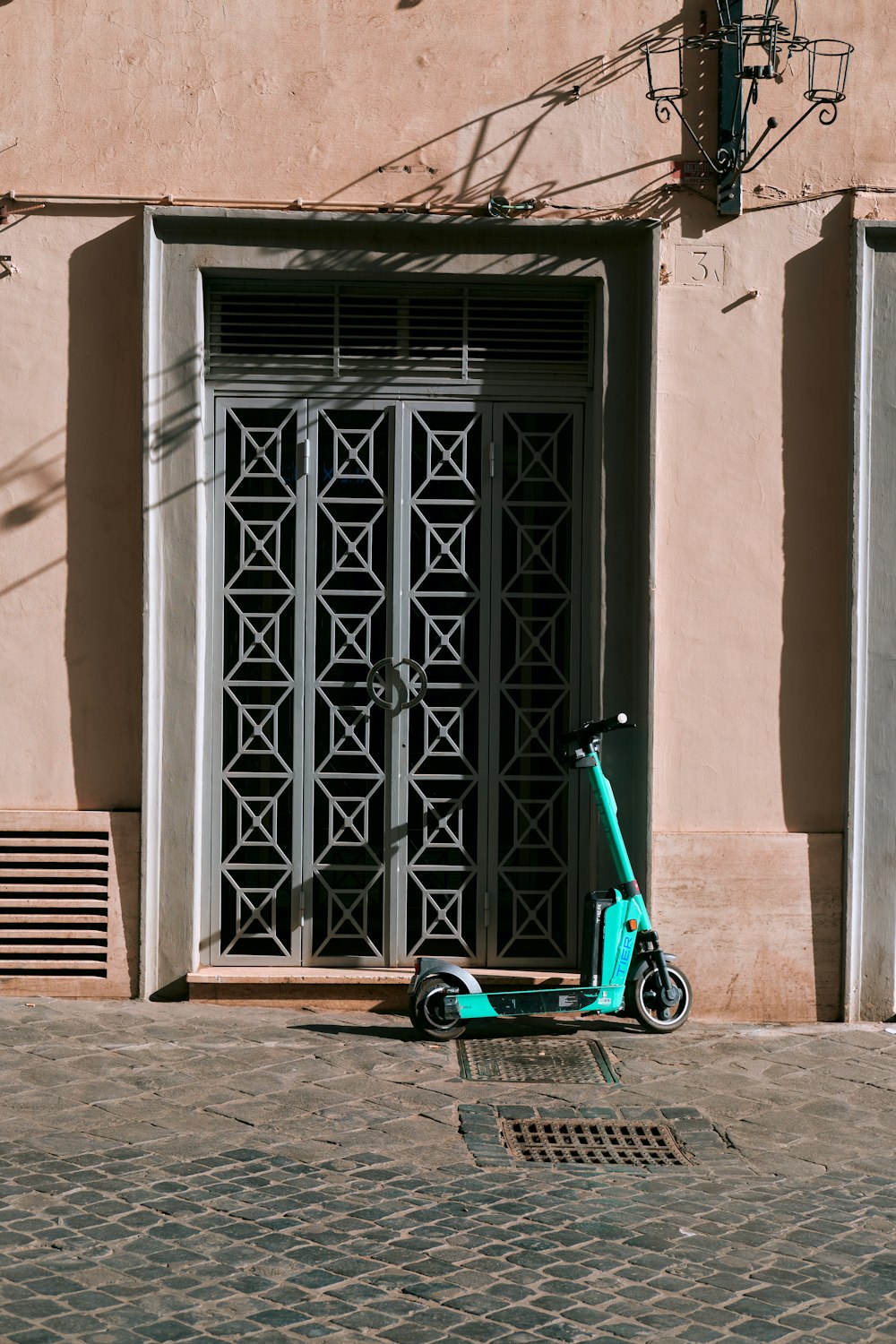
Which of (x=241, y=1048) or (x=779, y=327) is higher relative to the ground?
(x=779, y=327)

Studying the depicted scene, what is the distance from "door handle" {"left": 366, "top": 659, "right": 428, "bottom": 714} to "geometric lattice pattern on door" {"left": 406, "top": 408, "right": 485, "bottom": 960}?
0.17ft

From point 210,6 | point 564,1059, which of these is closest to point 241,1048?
point 564,1059

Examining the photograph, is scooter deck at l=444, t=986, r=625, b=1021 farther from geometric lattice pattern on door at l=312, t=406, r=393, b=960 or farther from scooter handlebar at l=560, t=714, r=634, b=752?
scooter handlebar at l=560, t=714, r=634, b=752

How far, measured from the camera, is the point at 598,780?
699 centimetres

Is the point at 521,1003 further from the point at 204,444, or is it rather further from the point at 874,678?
the point at 204,444

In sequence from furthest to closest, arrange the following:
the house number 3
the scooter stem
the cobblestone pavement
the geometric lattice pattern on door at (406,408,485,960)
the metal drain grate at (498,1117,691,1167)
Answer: the geometric lattice pattern on door at (406,408,485,960) < the house number 3 < the scooter stem < the metal drain grate at (498,1117,691,1167) < the cobblestone pavement

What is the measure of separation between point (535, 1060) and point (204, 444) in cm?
335

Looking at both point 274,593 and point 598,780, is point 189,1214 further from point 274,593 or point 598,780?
point 274,593

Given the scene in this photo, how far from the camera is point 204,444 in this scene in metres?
7.55

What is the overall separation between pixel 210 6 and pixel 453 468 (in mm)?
2530

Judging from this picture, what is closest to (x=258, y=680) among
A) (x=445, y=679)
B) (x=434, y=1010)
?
(x=445, y=679)

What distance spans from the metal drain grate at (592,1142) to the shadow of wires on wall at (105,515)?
278cm

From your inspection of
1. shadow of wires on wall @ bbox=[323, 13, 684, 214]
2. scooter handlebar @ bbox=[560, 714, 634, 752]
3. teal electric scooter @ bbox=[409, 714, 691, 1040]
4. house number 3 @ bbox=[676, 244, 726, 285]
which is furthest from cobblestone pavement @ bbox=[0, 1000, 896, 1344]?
shadow of wires on wall @ bbox=[323, 13, 684, 214]

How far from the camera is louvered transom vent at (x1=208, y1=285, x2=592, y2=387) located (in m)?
7.61
